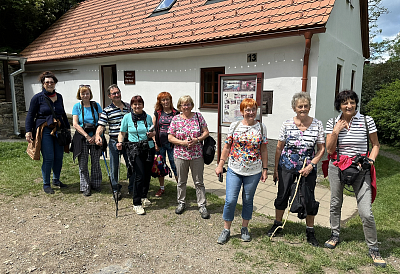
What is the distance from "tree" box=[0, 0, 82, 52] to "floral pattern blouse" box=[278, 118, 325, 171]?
49.0 feet

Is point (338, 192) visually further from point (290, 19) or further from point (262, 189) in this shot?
point (290, 19)

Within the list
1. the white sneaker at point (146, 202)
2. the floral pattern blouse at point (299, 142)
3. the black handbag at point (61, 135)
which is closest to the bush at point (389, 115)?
the floral pattern blouse at point (299, 142)

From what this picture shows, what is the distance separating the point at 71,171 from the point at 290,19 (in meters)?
5.76

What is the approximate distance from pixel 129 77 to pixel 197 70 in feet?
9.71

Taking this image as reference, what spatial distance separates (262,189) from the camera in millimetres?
5441

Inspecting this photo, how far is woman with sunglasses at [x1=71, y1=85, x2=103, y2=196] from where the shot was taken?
14.7 feet

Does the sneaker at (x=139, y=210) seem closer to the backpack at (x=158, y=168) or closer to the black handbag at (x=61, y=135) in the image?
the backpack at (x=158, y=168)

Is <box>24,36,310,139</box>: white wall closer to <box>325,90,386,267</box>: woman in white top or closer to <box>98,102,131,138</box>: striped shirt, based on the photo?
<box>325,90,386,267</box>: woman in white top

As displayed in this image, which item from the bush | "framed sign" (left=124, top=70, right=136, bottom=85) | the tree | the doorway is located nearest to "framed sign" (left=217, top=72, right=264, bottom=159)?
"framed sign" (left=124, top=70, right=136, bottom=85)

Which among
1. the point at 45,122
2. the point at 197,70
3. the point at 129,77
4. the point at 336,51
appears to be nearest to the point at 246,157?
the point at 45,122

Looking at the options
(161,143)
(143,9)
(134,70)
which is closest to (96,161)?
(161,143)

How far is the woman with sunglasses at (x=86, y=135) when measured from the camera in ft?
14.7

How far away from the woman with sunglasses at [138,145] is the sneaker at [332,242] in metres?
2.47

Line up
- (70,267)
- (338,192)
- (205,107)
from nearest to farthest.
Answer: (70,267)
(338,192)
(205,107)
